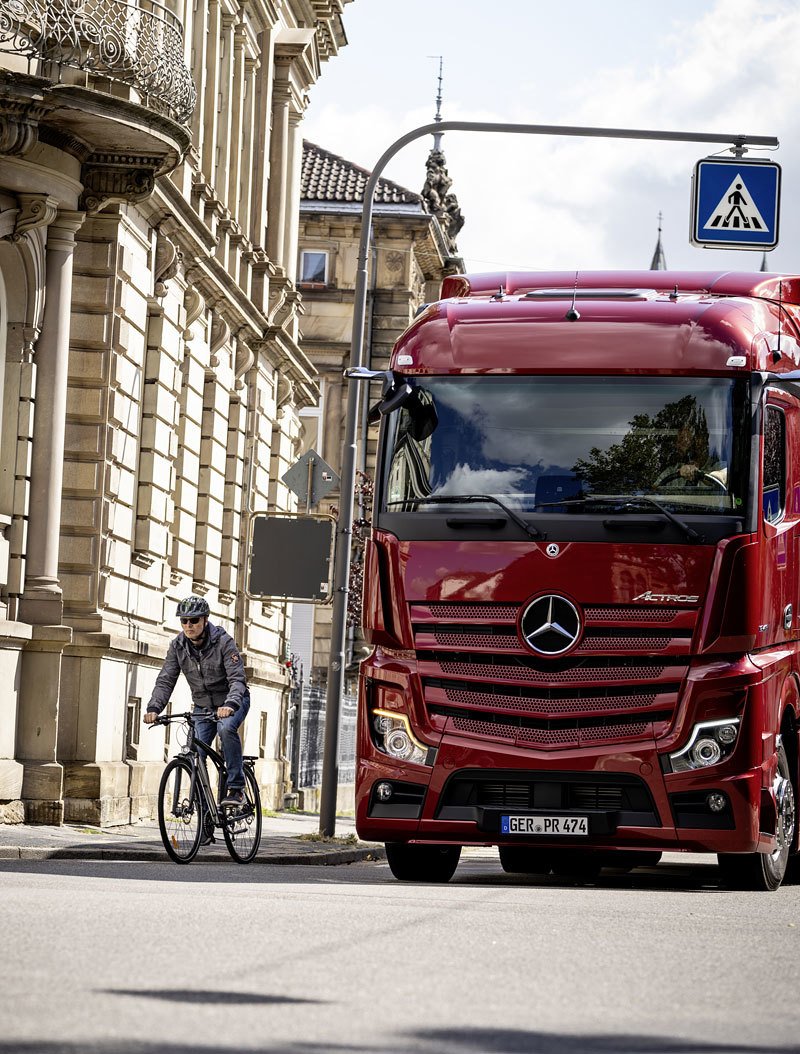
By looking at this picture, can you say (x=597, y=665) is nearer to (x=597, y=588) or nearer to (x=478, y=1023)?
(x=597, y=588)

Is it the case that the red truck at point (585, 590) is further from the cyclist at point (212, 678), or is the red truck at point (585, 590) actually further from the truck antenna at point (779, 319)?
the cyclist at point (212, 678)

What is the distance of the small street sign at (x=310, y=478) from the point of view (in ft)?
73.6

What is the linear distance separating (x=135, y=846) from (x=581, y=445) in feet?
19.0

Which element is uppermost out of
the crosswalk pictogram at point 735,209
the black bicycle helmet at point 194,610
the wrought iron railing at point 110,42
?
the wrought iron railing at point 110,42

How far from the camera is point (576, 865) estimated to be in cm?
1786

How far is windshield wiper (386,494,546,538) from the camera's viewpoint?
13368mm

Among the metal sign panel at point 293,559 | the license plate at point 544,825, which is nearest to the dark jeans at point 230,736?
the license plate at point 544,825

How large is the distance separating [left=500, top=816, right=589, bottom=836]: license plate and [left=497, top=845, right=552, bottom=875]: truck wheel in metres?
3.95

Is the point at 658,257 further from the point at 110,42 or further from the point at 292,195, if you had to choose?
the point at 110,42

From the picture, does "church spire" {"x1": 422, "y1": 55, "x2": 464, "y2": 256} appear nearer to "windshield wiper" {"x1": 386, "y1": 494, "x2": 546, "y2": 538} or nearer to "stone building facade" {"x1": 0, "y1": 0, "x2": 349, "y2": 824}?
"stone building facade" {"x1": 0, "y1": 0, "x2": 349, "y2": 824}

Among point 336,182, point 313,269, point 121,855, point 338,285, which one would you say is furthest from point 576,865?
point 336,182

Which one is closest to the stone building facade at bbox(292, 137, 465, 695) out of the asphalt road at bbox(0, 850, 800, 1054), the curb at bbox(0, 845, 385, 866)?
the curb at bbox(0, 845, 385, 866)

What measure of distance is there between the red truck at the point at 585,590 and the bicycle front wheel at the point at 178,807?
183 cm

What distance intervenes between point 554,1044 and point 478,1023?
0.37m
